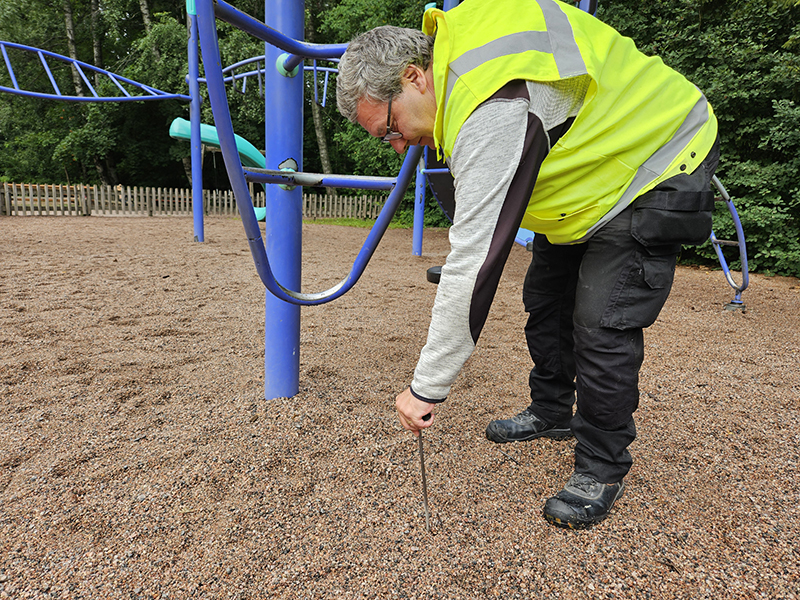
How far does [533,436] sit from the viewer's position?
68.0 inches

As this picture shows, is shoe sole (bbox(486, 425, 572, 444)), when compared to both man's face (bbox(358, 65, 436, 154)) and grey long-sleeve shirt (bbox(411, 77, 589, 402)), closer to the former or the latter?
grey long-sleeve shirt (bbox(411, 77, 589, 402))

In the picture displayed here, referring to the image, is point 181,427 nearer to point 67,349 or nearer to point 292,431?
point 292,431

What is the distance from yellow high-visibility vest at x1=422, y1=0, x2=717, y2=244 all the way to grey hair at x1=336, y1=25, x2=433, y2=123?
0.07m

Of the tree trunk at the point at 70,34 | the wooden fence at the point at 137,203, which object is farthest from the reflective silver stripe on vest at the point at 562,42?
the tree trunk at the point at 70,34

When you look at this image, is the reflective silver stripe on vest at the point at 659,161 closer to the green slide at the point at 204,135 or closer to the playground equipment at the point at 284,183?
the playground equipment at the point at 284,183

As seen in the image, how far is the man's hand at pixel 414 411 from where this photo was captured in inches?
42.1

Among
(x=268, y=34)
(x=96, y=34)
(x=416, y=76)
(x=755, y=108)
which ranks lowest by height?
(x=416, y=76)

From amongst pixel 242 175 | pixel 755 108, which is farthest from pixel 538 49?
pixel 755 108

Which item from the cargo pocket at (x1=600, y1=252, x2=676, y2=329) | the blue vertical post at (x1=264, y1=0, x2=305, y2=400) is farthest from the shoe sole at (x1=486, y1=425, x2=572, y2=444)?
the blue vertical post at (x1=264, y1=0, x2=305, y2=400)

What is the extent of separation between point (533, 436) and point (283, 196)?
1237 mm

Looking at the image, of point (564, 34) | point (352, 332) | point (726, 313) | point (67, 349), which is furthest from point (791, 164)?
point (67, 349)

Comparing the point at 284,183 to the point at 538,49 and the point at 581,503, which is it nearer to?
the point at 538,49

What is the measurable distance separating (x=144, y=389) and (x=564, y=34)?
201 cm

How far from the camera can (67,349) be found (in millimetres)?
2494
